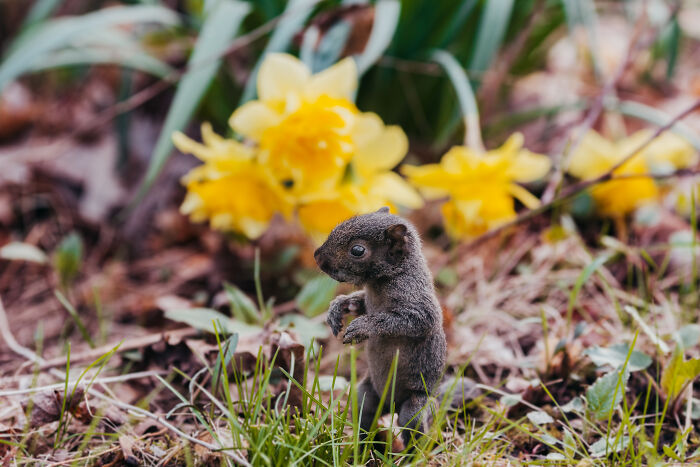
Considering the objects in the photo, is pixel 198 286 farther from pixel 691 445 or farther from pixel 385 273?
pixel 691 445

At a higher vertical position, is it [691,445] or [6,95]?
[6,95]

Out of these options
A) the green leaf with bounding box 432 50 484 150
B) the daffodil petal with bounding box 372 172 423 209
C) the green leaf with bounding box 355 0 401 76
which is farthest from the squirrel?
the green leaf with bounding box 355 0 401 76

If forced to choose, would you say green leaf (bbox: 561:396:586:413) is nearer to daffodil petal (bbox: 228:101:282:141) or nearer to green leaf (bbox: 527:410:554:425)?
green leaf (bbox: 527:410:554:425)

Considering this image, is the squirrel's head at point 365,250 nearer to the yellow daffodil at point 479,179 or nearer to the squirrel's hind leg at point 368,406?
the squirrel's hind leg at point 368,406

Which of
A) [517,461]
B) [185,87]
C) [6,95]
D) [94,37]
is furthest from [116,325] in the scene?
[6,95]

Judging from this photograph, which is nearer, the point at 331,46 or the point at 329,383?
the point at 329,383

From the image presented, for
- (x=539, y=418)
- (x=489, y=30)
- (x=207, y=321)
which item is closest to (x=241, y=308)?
(x=207, y=321)

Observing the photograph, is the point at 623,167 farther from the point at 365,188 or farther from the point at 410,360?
the point at 410,360
